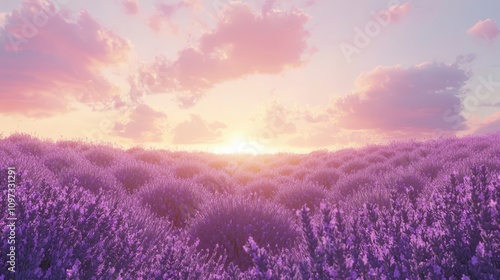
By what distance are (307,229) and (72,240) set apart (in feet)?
5.88

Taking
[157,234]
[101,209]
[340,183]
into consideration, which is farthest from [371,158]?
[101,209]

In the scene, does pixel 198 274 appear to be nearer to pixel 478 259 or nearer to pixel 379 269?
pixel 379 269

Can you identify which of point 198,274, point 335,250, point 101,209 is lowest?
point 198,274

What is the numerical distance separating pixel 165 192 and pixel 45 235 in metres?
4.11

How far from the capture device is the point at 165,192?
6.85m

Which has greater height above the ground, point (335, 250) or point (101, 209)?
point (101, 209)

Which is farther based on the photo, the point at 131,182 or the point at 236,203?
the point at 131,182

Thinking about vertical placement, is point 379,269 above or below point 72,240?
below

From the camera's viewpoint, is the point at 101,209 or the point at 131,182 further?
the point at 131,182

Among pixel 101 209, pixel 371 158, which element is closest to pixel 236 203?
pixel 101 209

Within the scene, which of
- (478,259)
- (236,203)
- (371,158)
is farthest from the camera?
(371,158)

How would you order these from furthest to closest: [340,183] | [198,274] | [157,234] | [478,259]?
1. [340,183]
2. [157,234]
3. [198,274]
4. [478,259]

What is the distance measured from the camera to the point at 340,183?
7965 millimetres

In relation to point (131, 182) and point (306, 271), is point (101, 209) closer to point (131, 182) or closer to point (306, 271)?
point (306, 271)
